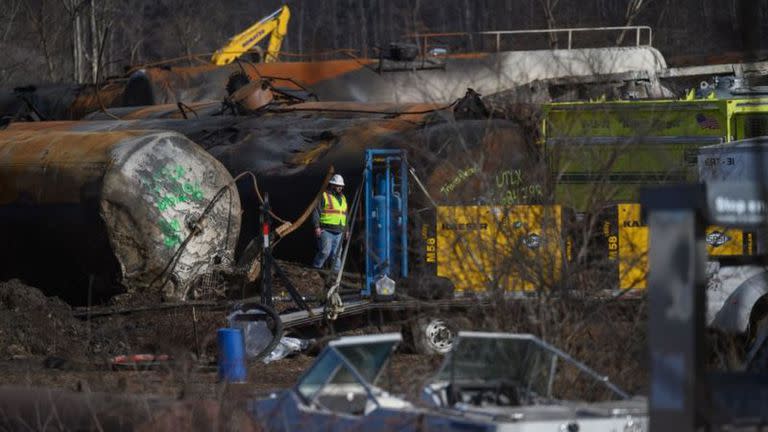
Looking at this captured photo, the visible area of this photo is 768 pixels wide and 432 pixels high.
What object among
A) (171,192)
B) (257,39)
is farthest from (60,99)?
(171,192)

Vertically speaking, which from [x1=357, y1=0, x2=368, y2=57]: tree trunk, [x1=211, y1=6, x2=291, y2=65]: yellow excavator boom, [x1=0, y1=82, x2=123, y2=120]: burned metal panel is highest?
[x1=357, y1=0, x2=368, y2=57]: tree trunk

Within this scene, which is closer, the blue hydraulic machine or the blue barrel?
the blue barrel

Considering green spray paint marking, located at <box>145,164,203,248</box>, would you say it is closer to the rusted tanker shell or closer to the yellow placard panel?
the rusted tanker shell

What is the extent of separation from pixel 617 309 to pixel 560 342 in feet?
2.29

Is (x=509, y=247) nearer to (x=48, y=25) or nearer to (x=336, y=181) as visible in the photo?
(x=336, y=181)

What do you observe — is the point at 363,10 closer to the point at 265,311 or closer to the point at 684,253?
the point at 265,311

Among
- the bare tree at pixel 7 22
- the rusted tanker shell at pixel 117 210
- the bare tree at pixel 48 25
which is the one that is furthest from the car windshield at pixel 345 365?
the bare tree at pixel 7 22

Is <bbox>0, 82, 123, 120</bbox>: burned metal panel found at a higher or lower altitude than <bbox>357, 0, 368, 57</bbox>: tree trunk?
lower

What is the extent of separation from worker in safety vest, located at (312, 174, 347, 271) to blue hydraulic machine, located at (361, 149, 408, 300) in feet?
4.75

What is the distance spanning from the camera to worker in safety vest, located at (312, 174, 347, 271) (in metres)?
16.7

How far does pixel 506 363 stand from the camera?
768 centimetres

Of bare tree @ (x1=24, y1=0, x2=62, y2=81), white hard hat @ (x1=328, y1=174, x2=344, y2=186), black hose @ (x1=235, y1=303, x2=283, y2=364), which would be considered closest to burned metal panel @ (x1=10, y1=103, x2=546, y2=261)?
white hard hat @ (x1=328, y1=174, x2=344, y2=186)

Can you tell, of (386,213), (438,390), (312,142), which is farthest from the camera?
(312,142)

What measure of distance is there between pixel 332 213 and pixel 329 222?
0.13m
